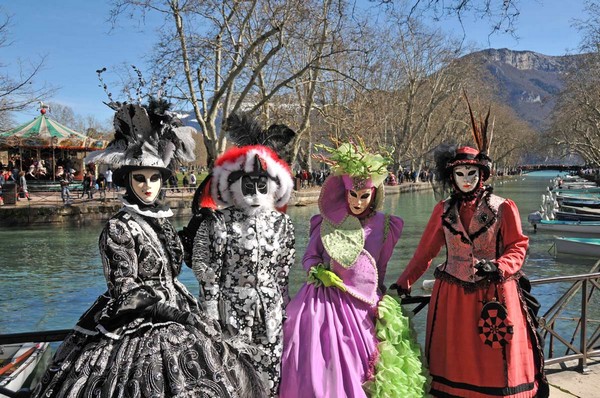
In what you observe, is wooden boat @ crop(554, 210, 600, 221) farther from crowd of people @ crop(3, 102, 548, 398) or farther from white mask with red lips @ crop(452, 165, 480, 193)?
white mask with red lips @ crop(452, 165, 480, 193)

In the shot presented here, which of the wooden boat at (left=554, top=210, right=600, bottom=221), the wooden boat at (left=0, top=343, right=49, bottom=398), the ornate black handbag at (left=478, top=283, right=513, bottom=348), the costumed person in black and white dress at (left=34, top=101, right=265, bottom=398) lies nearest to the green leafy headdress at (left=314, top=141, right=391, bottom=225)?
the ornate black handbag at (left=478, top=283, right=513, bottom=348)

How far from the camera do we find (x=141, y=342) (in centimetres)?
204

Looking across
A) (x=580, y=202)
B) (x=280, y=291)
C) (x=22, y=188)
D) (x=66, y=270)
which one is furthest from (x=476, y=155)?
(x=22, y=188)

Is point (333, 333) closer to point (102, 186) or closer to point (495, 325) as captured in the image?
point (495, 325)

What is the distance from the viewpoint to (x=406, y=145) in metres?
41.2

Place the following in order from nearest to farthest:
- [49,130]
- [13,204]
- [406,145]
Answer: [13,204]
[49,130]
[406,145]

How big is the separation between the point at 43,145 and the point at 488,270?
2919 cm

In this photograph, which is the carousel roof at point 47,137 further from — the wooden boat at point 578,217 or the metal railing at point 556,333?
the metal railing at point 556,333

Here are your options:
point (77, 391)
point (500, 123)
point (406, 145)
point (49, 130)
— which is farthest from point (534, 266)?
point (500, 123)

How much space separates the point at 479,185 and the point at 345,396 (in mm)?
1525

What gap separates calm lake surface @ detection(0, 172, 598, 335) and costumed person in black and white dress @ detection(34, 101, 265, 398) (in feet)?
19.6

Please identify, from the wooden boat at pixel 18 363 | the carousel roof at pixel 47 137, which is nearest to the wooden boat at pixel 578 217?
the wooden boat at pixel 18 363

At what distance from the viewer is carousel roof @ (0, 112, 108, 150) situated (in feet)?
89.1

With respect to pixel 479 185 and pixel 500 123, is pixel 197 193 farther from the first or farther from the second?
pixel 500 123
